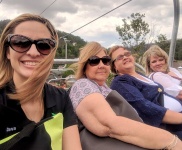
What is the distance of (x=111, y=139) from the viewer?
5.00 feet

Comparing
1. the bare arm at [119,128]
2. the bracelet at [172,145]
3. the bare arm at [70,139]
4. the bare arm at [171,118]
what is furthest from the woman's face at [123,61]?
the bare arm at [70,139]

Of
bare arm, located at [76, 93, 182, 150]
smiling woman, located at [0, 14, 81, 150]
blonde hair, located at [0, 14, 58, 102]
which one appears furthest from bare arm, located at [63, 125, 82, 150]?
blonde hair, located at [0, 14, 58, 102]

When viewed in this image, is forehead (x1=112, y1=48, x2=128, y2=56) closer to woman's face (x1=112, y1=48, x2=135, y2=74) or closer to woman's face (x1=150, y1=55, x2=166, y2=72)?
A: woman's face (x1=112, y1=48, x2=135, y2=74)

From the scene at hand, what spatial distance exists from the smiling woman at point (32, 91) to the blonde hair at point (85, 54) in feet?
1.60

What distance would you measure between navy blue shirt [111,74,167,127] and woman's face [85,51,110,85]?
229 millimetres

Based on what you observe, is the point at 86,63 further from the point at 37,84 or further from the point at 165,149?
the point at 165,149

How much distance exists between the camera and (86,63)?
202 centimetres

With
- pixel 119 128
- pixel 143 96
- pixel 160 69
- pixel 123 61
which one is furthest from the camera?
pixel 160 69

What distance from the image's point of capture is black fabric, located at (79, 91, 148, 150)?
1.49 m

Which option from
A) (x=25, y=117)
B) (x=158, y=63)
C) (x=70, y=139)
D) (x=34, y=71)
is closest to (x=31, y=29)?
(x=34, y=71)

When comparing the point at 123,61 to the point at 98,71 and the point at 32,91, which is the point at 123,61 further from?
the point at 32,91

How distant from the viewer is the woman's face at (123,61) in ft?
8.00

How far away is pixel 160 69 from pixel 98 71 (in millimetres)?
1311

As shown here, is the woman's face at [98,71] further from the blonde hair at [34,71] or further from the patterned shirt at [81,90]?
the blonde hair at [34,71]
